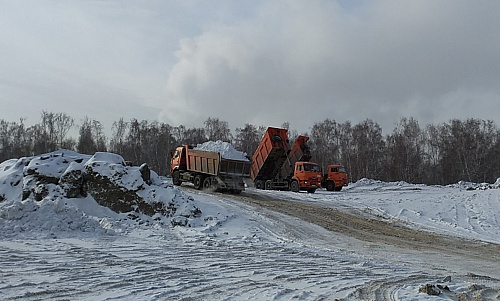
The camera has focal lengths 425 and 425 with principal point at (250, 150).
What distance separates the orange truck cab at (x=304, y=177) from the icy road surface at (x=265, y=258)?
11.4 meters

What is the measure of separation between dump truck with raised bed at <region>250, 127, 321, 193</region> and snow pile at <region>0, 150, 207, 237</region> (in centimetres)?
1383

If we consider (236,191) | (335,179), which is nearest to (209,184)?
(236,191)

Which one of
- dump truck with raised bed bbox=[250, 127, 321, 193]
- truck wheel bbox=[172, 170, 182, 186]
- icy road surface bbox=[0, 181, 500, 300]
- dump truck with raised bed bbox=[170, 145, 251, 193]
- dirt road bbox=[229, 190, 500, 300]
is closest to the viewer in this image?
icy road surface bbox=[0, 181, 500, 300]

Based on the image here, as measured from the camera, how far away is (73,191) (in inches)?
627

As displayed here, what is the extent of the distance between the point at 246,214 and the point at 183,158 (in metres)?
11.5

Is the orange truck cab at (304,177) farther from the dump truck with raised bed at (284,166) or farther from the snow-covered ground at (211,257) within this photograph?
the snow-covered ground at (211,257)

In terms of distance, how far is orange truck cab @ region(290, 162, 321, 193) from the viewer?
3086 cm

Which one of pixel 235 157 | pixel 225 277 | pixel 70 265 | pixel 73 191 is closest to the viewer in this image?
pixel 225 277

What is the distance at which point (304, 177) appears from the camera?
1214 inches

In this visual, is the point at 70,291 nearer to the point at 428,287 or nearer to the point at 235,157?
the point at 428,287

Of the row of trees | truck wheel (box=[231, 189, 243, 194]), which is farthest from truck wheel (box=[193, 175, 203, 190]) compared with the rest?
the row of trees

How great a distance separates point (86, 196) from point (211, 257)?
7931 mm

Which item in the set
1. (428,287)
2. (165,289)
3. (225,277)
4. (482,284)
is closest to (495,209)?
(482,284)

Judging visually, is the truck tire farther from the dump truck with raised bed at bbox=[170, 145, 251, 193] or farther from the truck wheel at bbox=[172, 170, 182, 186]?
the truck wheel at bbox=[172, 170, 182, 186]
